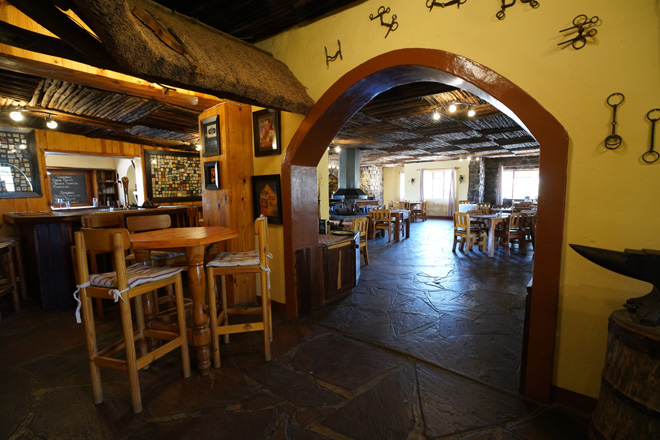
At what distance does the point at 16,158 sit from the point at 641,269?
7741 millimetres

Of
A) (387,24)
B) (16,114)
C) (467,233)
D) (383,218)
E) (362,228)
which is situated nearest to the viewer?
(387,24)

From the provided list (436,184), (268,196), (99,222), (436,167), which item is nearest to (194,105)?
(268,196)

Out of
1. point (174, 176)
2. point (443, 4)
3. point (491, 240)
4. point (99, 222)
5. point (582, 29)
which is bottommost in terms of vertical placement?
point (491, 240)

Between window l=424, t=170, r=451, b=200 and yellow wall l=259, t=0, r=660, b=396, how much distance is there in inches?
503

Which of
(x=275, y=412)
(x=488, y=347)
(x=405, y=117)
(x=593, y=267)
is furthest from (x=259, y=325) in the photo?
(x=405, y=117)

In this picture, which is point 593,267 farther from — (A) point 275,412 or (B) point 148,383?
(B) point 148,383

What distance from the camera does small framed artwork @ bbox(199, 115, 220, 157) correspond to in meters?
3.28

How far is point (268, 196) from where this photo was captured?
3260 millimetres

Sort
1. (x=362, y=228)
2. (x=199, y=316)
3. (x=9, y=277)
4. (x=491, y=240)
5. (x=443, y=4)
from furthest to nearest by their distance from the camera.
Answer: (x=491, y=240), (x=362, y=228), (x=9, y=277), (x=199, y=316), (x=443, y=4)

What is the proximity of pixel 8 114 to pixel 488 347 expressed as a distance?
7081 millimetres

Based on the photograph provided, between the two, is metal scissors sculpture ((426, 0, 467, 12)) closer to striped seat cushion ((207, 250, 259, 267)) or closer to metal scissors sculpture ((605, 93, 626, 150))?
metal scissors sculpture ((605, 93, 626, 150))

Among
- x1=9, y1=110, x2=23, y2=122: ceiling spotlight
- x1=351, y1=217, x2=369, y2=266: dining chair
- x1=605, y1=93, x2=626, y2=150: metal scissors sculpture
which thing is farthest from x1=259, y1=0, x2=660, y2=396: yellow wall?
x1=9, y1=110, x2=23, y2=122: ceiling spotlight

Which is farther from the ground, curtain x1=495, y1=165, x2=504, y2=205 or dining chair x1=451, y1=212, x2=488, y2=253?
curtain x1=495, y1=165, x2=504, y2=205

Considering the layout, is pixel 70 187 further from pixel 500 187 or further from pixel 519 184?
pixel 519 184
